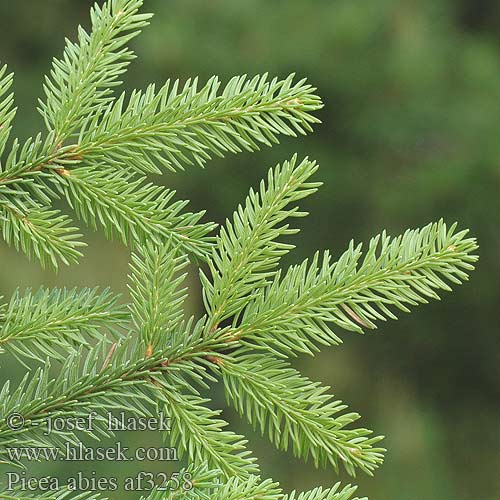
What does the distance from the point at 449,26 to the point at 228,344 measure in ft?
12.2

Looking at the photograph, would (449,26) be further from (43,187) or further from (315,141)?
(43,187)

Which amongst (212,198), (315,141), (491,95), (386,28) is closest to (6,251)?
(212,198)

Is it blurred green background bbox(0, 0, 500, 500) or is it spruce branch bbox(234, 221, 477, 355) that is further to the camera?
blurred green background bbox(0, 0, 500, 500)

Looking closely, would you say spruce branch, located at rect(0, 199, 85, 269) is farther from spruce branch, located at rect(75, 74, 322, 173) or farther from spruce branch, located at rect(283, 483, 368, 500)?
spruce branch, located at rect(283, 483, 368, 500)

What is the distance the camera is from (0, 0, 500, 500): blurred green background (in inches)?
132

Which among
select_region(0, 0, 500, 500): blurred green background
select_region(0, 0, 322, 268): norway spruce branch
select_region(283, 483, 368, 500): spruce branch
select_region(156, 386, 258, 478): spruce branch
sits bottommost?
select_region(283, 483, 368, 500): spruce branch

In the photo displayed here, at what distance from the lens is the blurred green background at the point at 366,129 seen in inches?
132

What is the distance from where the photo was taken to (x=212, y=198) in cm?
391

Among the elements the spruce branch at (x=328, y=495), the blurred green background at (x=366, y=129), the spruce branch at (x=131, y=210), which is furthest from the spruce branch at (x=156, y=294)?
the blurred green background at (x=366, y=129)

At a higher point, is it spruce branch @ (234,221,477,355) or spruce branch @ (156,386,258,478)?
spruce branch @ (234,221,477,355)

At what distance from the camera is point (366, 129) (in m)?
3.55

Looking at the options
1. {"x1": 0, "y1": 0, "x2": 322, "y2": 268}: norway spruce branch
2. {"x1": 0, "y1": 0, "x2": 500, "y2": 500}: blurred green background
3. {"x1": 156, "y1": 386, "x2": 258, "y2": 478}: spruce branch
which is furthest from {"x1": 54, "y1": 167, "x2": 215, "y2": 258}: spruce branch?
{"x1": 0, "y1": 0, "x2": 500, "y2": 500}: blurred green background

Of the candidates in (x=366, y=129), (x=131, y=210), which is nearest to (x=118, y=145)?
(x=131, y=210)

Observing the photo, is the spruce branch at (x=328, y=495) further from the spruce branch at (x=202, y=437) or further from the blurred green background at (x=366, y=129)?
the blurred green background at (x=366, y=129)
